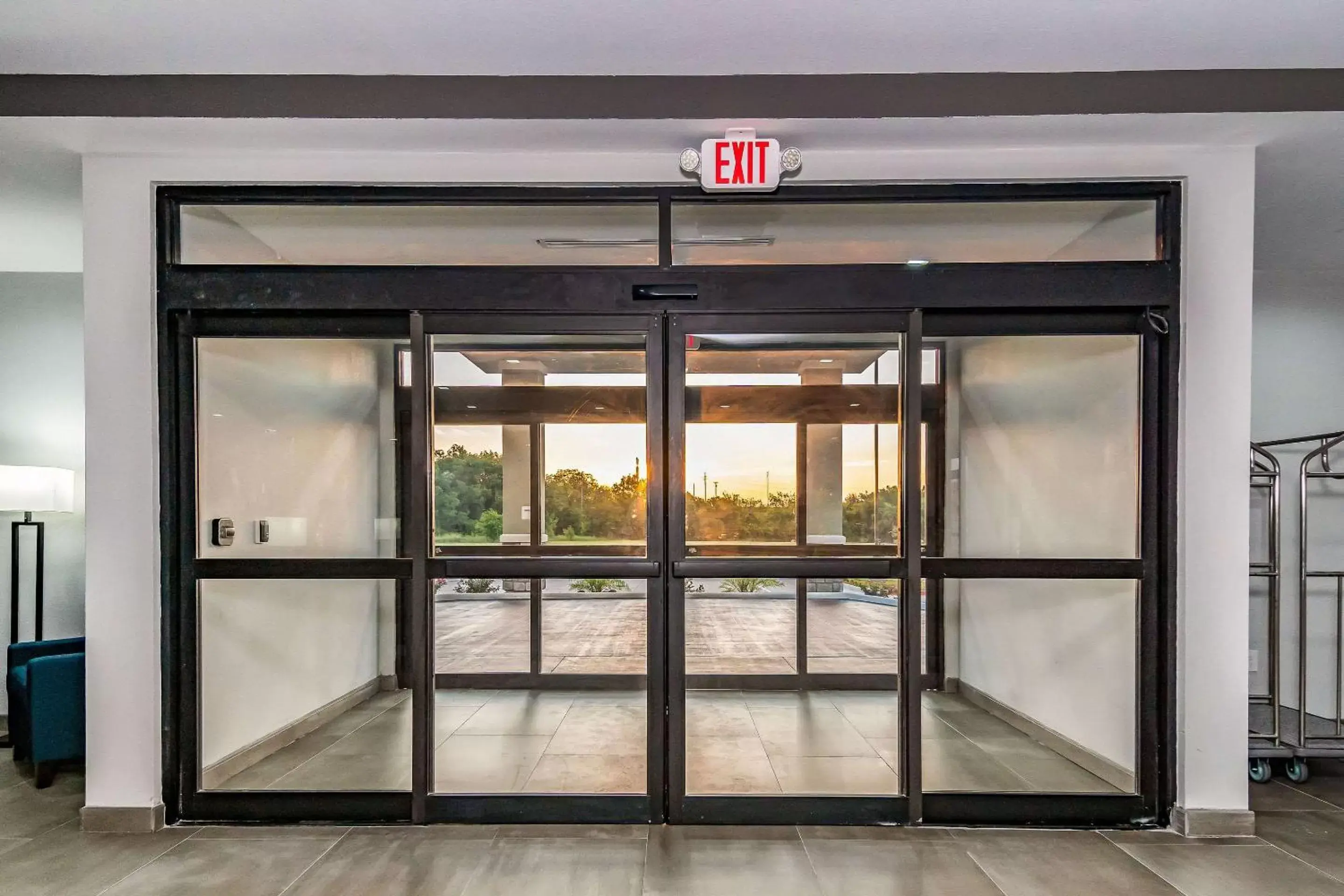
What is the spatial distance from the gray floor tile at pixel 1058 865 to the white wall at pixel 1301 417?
267 cm

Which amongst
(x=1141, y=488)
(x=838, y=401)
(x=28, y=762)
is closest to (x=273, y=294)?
(x=838, y=401)

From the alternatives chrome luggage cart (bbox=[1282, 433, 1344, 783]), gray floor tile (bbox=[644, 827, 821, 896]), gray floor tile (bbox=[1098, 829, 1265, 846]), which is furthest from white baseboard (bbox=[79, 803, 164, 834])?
chrome luggage cart (bbox=[1282, 433, 1344, 783])

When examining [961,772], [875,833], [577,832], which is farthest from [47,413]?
[961,772]

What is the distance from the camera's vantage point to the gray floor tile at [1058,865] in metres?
2.89

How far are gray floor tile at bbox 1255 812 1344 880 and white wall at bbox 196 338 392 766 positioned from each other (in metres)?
4.24

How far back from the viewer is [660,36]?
2797 mm

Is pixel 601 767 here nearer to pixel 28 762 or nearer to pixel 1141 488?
pixel 1141 488

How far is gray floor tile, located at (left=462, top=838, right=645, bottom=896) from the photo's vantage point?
9.39 ft

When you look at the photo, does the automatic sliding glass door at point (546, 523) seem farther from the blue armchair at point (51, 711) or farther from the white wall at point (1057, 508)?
the blue armchair at point (51, 711)

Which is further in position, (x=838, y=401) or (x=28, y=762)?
(x=28, y=762)

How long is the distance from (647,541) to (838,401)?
3.63 ft

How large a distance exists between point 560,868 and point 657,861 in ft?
1.27

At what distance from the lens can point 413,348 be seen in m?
3.48

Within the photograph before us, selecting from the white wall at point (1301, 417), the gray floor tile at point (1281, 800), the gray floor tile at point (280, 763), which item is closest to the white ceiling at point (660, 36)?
the white wall at point (1301, 417)
